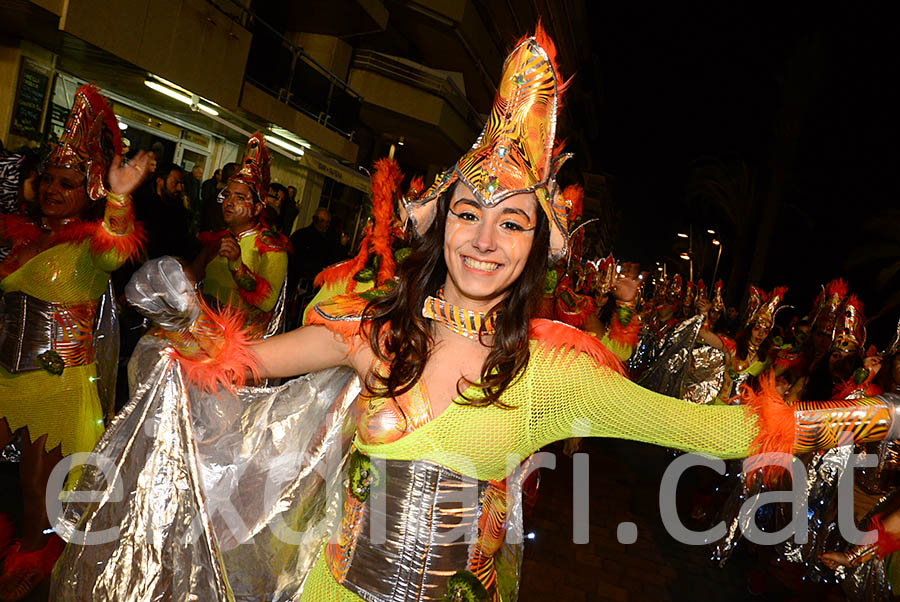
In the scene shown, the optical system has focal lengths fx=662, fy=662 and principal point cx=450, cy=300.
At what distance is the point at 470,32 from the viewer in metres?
17.8

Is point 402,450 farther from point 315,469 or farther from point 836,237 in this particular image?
point 836,237

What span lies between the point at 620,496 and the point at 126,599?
5505mm

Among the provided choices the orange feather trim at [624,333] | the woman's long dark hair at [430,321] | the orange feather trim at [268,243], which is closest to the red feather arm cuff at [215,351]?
the woman's long dark hair at [430,321]

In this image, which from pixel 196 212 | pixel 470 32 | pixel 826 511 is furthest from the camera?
pixel 470 32

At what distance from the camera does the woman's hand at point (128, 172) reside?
2.95m

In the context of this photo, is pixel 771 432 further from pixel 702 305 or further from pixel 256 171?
pixel 702 305

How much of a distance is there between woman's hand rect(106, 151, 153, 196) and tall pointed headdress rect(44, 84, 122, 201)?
33cm

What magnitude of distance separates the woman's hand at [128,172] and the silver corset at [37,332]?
0.79 meters

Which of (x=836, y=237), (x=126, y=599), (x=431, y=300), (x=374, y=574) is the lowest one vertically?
(x=126, y=599)

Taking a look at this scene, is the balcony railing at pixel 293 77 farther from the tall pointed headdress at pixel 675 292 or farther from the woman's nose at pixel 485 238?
the woman's nose at pixel 485 238

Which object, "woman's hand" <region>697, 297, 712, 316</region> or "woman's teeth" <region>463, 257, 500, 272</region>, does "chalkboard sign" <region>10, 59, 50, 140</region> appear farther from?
"woman's hand" <region>697, 297, 712, 316</region>

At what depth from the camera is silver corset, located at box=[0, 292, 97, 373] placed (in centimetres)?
331

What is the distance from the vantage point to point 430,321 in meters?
1.98

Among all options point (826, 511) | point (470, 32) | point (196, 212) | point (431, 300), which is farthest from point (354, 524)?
point (470, 32)
